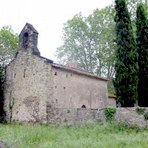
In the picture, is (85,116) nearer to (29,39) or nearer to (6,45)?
(29,39)

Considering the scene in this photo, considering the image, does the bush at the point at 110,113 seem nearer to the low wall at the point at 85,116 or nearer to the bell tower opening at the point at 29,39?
the low wall at the point at 85,116

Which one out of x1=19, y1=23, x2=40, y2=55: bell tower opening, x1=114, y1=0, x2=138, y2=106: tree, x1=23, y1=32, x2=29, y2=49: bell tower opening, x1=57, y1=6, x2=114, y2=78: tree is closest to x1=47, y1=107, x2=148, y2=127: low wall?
x1=114, y1=0, x2=138, y2=106: tree

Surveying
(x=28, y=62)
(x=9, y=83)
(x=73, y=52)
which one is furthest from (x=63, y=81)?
(x=73, y=52)

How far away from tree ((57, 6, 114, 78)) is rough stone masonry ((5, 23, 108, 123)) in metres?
13.5

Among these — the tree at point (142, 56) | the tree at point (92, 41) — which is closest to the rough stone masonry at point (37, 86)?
the tree at point (142, 56)

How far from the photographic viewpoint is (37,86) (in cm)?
2806

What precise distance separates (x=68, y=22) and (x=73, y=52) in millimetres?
5132

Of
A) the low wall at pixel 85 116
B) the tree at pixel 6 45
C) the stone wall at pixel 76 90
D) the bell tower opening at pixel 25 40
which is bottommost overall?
the low wall at pixel 85 116

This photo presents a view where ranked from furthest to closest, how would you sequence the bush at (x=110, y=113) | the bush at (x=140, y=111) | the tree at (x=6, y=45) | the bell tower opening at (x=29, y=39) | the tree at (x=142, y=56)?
the tree at (x=6, y=45) → the bell tower opening at (x=29, y=39) → the tree at (x=142, y=56) → the bush at (x=110, y=113) → the bush at (x=140, y=111)

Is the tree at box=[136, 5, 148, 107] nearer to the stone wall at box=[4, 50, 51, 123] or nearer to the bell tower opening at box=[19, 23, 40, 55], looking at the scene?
the stone wall at box=[4, 50, 51, 123]

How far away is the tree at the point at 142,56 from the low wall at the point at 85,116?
11.3 ft

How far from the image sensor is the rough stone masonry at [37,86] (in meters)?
27.4

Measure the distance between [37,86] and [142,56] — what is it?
10.2 metres

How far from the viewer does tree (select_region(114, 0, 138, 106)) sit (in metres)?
22.8
